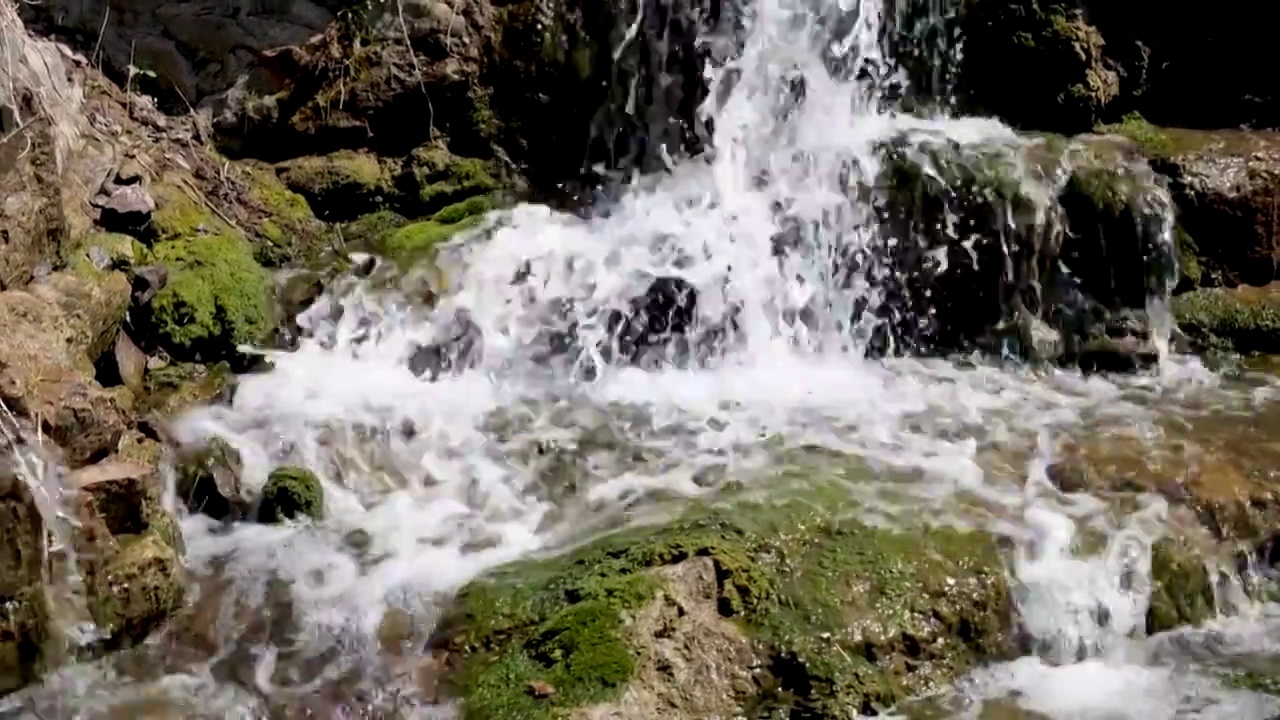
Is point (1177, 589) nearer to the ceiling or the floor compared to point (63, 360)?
nearer to the floor

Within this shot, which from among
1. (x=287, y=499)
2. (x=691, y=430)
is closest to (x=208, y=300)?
(x=287, y=499)

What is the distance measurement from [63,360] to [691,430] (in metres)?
2.50

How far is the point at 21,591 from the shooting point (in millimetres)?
3834

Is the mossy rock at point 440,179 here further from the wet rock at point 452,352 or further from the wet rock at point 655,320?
the wet rock at point 655,320

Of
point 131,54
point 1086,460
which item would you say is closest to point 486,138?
point 131,54

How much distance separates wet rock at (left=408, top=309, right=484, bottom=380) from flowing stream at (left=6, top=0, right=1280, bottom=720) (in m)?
0.05

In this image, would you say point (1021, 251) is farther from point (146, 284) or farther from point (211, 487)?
point (146, 284)

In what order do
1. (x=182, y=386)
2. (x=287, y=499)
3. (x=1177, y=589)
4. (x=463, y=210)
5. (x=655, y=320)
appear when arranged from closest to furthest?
(x=1177, y=589) → (x=287, y=499) → (x=182, y=386) → (x=655, y=320) → (x=463, y=210)

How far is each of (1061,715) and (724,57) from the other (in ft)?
14.9

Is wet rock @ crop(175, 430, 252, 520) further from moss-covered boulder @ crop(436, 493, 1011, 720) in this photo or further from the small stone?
the small stone

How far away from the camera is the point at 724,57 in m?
7.22

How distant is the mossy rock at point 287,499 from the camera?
15.4ft

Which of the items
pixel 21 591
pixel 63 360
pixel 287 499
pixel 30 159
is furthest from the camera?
pixel 30 159

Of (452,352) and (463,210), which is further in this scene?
(463,210)
